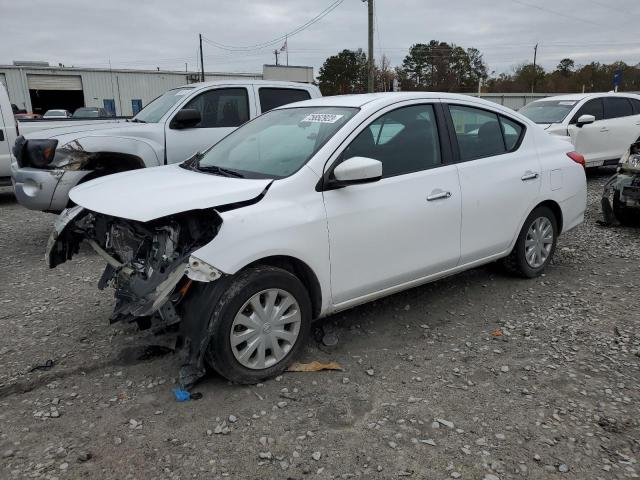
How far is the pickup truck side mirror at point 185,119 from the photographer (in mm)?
6445

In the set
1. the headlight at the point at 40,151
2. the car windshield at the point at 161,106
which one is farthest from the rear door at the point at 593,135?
the headlight at the point at 40,151

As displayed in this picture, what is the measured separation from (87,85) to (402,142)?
40.6 m

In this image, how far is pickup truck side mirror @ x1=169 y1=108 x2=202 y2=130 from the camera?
254 inches

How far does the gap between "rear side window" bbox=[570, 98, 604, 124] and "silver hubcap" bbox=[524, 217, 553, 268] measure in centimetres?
648

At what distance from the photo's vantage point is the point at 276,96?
757 cm

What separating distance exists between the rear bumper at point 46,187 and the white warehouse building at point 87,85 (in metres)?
30.4

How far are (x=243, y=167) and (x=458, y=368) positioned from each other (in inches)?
81.0

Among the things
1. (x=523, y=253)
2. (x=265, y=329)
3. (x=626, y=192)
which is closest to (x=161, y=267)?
(x=265, y=329)

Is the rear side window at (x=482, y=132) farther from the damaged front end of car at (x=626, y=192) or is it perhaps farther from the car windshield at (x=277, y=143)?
the damaged front end of car at (x=626, y=192)

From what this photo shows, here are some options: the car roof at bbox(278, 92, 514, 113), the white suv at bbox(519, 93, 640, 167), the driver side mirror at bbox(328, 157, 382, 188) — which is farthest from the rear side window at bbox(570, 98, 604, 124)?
the driver side mirror at bbox(328, 157, 382, 188)

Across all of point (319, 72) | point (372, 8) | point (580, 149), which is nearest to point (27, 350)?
point (580, 149)

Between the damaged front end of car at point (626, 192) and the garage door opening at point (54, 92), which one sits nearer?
the damaged front end of car at point (626, 192)

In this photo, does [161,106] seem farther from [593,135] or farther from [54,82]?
[54,82]

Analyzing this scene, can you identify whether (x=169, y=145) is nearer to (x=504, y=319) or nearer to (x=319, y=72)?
(x=504, y=319)
